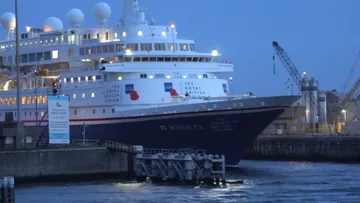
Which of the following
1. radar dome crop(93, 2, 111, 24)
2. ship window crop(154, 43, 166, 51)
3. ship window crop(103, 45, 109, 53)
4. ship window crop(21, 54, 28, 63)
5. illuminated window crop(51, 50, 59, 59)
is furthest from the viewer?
ship window crop(21, 54, 28, 63)

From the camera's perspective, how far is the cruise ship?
57.2 meters

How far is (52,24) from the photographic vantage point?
7606cm

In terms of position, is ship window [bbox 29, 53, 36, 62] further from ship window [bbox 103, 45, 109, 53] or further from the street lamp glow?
the street lamp glow

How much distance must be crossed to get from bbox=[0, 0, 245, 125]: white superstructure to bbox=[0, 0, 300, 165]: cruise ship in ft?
0.22

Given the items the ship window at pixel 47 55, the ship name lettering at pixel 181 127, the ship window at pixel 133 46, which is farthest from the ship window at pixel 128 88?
the ship window at pixel 47 55

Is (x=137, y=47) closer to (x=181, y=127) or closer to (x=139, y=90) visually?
(x=139, y=90)

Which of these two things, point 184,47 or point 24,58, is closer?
point 184,47

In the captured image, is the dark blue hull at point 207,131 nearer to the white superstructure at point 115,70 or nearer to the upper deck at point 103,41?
the white superstructure at point 115,70

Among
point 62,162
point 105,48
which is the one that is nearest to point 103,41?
point 105,48

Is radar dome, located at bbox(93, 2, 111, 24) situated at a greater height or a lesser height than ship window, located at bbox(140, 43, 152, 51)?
greater

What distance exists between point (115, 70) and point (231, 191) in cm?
1897

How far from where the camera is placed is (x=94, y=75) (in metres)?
64.1

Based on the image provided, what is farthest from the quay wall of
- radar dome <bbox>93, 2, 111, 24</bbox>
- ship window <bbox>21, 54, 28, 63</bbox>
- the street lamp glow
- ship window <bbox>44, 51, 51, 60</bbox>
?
ship window <bbox>21, 54, 28, 63</bbox>

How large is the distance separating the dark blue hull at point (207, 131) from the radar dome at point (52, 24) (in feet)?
59.7
